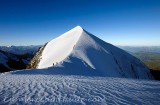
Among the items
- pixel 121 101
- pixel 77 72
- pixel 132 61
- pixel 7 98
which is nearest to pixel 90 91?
pixel 121 101

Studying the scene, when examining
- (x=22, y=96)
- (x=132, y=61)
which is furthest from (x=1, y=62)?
(x=22, y=96)

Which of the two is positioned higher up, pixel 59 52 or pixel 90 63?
pixel 59 52

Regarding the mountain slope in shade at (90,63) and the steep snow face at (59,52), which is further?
the steep snow face at (59,52)

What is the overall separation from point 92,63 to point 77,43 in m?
11.1

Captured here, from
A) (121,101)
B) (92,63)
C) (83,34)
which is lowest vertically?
(121,101)

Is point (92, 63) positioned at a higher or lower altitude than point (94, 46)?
lower

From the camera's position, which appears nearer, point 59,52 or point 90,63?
point 90,63

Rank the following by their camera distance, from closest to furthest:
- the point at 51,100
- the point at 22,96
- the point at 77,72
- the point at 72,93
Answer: the point at 51,100, the point at 22,96, the point at 72,93, the point at 77,72

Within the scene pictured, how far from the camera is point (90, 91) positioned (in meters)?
14.0

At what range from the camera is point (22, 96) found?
478 inches

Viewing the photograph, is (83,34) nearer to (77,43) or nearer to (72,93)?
(77,43)

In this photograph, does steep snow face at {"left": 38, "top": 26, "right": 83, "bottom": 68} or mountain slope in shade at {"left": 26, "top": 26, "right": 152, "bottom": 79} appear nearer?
mountain slope in shade at {"left": 26, "top": 26, "right": 152, "bottom": 79}

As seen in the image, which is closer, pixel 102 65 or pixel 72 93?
pixel 72 93

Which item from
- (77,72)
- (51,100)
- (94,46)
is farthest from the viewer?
(94,46)
